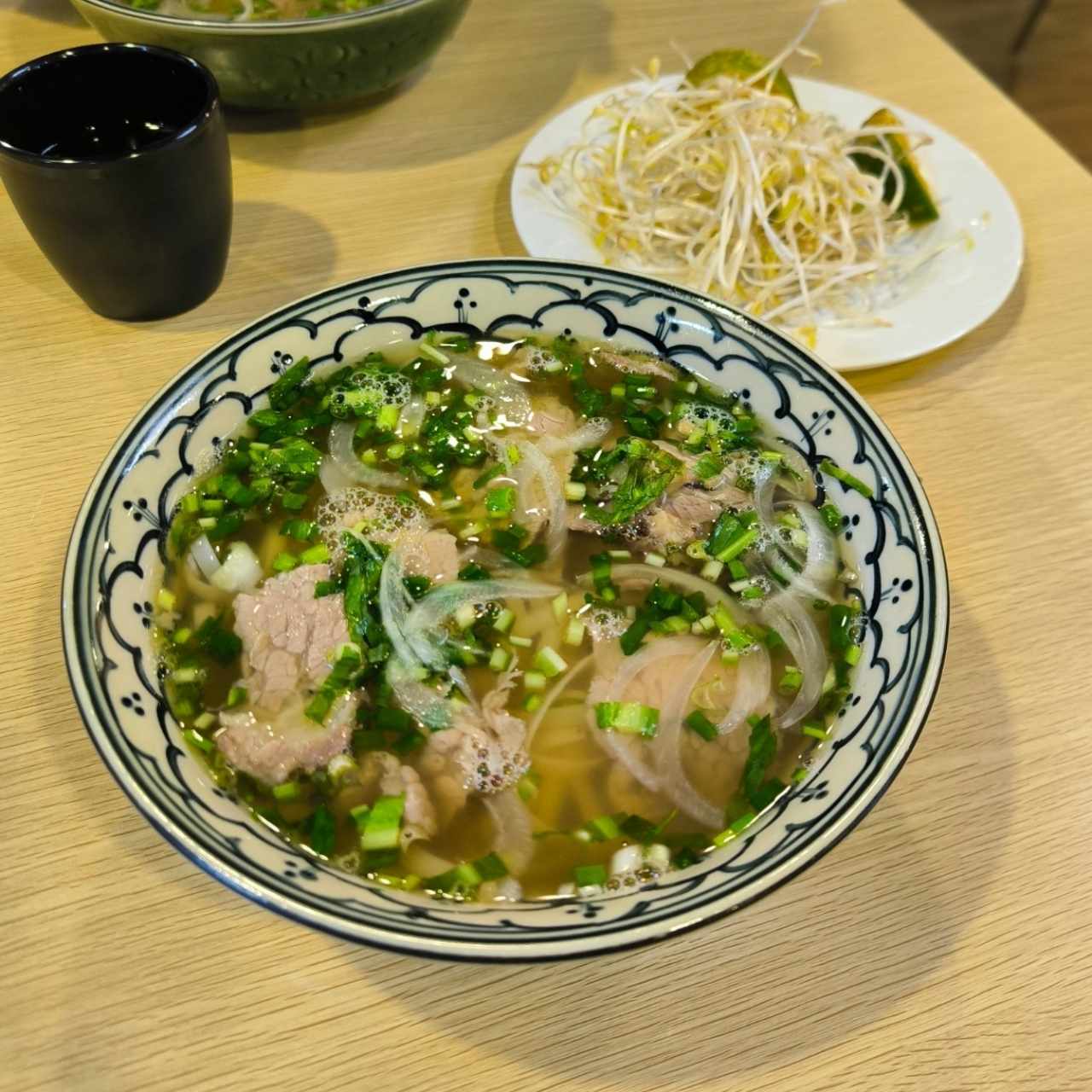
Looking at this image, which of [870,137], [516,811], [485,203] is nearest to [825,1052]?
[516,811]

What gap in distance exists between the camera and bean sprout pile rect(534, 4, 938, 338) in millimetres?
1743

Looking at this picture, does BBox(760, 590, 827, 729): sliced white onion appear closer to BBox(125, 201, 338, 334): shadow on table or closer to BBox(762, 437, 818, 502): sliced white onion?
BBox(762, 437, 818, 502): sliced white onion

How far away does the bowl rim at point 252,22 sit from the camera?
1589mm

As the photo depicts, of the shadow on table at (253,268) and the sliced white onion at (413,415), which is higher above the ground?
the sliced white onion at (413,415)

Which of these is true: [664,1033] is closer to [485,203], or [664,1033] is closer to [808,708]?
[808,708]

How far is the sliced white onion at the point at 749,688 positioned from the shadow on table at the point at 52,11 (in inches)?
89.5

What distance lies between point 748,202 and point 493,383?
0.73 metres

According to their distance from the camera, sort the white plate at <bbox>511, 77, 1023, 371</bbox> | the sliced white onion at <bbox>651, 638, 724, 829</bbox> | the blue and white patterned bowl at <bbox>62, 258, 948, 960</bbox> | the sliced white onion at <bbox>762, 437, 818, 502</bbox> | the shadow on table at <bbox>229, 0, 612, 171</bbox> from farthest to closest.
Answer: the shadow on table at <bbox>229, 0, 612, 171</bbox> < the white plate at <bbox>511, 77, 1023, 371</bbox> < the sliced white onion at <bbox>762, 437, 818, 502</bbox> < the sliced white onion at <bbox>651, 638, 724, 829</bbox> < the blue and white patterned bowl at <bbox>62, 258, 948, 960</bbox>

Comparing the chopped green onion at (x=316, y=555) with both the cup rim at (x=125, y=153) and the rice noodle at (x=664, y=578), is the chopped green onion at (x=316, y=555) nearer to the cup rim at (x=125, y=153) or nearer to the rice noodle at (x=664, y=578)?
the rice noodle at (x=664, y=578)

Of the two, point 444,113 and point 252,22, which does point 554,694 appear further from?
point 444,113

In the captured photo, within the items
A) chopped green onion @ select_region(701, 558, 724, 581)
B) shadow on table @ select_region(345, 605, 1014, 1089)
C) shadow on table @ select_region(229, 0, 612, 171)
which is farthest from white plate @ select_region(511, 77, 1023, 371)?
shadow on table @ select_region(345, 605, 1014, 1089)

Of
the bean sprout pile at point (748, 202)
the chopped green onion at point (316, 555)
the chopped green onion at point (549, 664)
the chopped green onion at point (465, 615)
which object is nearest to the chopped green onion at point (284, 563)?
the chopped green onion at point (316, 555)

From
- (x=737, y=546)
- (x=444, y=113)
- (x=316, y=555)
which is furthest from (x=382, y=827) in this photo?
(x=444, y=113)

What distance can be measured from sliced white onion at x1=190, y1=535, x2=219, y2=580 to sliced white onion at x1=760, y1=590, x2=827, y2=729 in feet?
2.38
